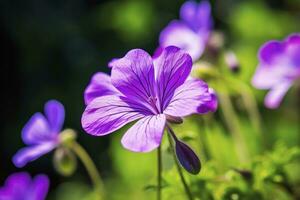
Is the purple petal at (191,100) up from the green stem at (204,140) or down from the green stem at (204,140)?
up

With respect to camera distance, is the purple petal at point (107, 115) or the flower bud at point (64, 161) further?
the flower bud at point (64, 161)

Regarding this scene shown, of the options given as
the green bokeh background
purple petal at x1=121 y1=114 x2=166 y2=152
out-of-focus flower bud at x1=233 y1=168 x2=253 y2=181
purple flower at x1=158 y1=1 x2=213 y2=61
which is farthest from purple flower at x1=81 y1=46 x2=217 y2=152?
the green bokeh background

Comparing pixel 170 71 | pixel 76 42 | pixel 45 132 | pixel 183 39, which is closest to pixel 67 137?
pixel 45 132

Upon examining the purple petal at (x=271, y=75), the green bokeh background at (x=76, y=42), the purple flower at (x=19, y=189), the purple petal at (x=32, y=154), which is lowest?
the green bokeh background at (x=76, y=42)

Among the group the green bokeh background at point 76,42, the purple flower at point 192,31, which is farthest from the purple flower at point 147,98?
the green bokeh background at point 76,42

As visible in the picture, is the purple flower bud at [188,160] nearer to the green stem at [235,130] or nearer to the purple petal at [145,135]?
the purple petal at [145,135]

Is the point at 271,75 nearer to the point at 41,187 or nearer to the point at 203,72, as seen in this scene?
the point at 203,72

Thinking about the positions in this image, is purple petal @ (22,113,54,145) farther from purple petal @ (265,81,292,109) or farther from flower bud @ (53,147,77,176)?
purple petal @ (265,81,292,109)

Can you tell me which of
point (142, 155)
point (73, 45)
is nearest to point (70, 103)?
point (73, 45)
